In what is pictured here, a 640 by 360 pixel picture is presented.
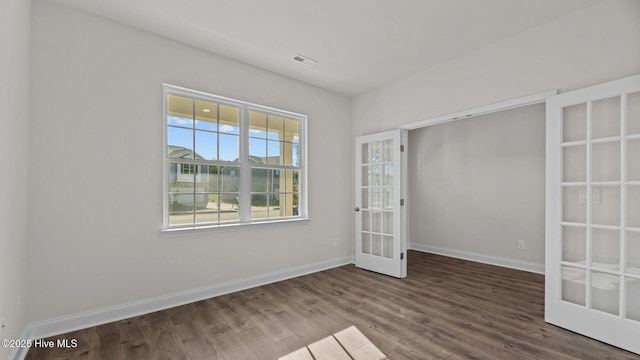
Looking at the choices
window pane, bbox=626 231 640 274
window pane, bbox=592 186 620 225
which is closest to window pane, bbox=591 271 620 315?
window pane, bbox=626 231 640 274

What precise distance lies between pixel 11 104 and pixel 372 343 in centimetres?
317

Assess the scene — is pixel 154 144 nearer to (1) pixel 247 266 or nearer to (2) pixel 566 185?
(1) pixel 247 266

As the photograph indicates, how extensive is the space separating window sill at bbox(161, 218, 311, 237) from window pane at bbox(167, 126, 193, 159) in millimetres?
838

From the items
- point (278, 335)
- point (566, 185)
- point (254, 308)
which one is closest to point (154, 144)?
point (254, 308)

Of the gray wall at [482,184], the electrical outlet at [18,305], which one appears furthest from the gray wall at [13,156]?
the gray wall at [482,184]

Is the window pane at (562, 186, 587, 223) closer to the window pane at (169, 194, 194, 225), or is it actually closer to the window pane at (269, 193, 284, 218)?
the window pane at (269, 193, 284, 218)

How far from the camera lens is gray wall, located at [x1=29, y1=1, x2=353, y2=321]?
7.76 feet

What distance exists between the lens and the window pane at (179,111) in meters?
3.13

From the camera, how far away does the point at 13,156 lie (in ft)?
6.24

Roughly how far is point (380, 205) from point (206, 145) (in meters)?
2.67

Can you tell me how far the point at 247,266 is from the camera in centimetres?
354

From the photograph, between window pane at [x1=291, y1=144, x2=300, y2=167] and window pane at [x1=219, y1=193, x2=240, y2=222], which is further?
window pane at [x1=291, y1=144, x2=300, y2=167]

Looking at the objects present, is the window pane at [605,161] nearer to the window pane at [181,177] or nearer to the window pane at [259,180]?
the window pane at [259,180]

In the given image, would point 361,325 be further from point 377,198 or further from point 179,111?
point 179,111
